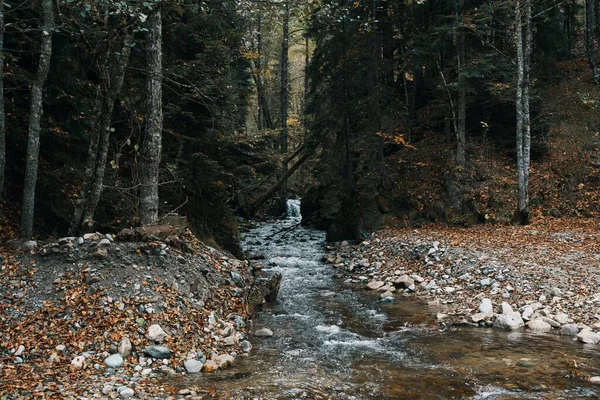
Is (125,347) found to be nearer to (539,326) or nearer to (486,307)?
(486,307)

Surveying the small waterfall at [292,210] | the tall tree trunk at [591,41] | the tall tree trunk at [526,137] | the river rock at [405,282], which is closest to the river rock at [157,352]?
the river rock at [405,282]

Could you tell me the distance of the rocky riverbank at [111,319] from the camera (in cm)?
514

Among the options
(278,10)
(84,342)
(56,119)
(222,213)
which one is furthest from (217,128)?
(84,342)

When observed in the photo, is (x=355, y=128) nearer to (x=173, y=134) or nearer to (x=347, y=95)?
(x=347, y=95)

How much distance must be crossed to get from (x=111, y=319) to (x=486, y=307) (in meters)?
7.13

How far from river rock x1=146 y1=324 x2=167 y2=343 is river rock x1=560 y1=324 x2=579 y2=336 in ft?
22.3

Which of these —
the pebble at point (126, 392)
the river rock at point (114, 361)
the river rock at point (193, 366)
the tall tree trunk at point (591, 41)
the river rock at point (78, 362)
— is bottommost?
the river rock at point (193, 366)

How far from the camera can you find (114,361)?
5.58 metres

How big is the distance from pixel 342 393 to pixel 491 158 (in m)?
16.3

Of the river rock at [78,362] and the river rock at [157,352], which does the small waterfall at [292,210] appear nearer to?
the river rock at [157,352]

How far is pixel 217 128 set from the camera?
12633 millimetres

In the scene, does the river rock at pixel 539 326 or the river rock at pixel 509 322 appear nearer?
the river rock at pixel 539 326

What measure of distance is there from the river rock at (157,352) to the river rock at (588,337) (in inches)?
263

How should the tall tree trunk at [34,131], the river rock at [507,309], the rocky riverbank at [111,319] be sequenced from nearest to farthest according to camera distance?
the rocky riverbank at [111,319]
the tall tree trunk at [34,131]
the river rock at [507,309]
